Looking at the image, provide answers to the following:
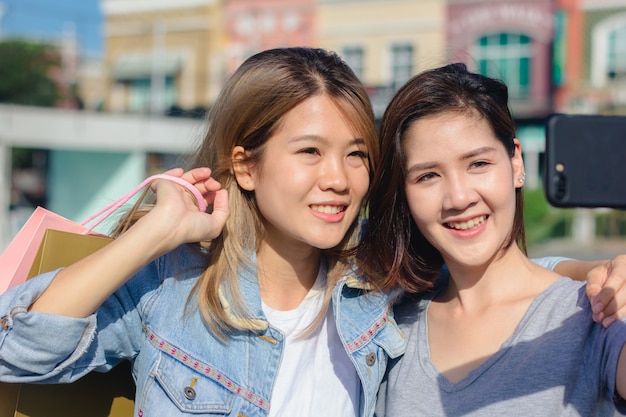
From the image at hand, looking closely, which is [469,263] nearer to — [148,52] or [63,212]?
[63,212]

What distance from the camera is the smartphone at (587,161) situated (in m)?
1.44

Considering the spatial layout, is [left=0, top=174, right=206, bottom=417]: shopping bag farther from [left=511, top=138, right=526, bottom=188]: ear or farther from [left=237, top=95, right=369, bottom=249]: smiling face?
[left=511, top=138, right=526, bottom=188]: ear

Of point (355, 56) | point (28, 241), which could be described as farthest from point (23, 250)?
point (355, 56)

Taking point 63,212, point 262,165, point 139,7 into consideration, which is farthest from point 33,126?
point 139,7

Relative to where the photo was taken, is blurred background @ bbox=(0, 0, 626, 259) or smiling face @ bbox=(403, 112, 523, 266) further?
blurred background @ bbox=(0, 0, 626, 259)

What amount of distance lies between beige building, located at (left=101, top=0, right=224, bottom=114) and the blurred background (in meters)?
0.05

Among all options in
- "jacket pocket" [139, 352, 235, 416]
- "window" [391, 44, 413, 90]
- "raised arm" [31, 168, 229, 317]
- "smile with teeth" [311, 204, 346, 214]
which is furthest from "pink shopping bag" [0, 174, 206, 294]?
"window" [391, 44, 413, 90]

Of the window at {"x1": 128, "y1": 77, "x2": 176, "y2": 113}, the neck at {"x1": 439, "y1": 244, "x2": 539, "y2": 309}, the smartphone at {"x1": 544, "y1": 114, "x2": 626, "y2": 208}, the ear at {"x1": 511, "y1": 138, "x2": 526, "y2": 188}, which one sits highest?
the window at {"x1": 128, "y1": 77, "x2": 176, "y2": 113}

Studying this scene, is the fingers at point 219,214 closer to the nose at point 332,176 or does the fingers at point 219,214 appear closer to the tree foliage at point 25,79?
the nose at point 332,176

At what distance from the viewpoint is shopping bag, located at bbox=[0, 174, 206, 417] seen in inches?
86.7

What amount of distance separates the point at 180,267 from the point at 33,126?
13.2 meters

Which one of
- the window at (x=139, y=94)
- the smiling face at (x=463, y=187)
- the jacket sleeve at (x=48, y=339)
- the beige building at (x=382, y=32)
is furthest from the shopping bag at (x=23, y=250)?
the window at (x=139, y=94)

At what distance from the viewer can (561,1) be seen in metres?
22.3

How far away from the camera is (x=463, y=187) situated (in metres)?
2.33
